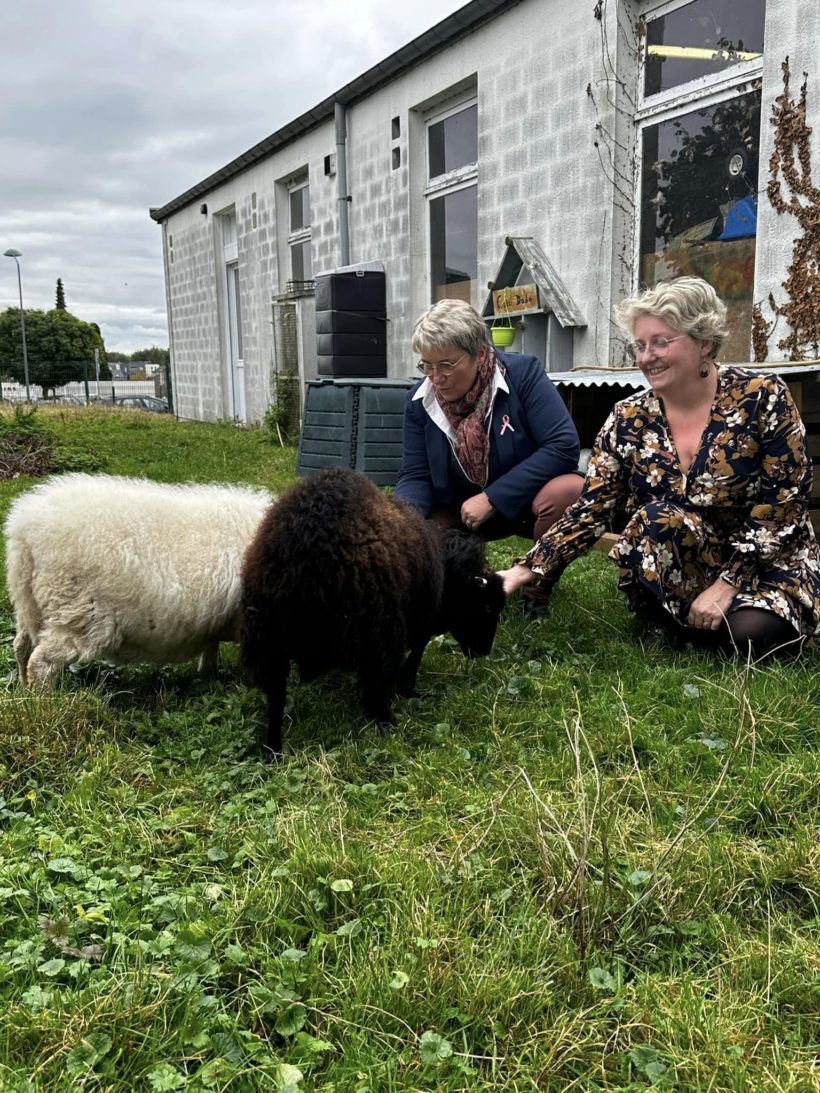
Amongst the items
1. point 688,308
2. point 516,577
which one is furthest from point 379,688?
point 688,308

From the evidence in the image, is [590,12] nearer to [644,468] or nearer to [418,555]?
[644,468]

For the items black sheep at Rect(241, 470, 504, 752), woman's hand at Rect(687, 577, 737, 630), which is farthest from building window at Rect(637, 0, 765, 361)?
black sheep at Rect(241, 470, 504, 752)

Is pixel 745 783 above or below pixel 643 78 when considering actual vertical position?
below

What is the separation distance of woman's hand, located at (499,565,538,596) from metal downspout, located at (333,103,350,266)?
34.4 ft

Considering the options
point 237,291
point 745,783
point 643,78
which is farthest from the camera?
point 237,291

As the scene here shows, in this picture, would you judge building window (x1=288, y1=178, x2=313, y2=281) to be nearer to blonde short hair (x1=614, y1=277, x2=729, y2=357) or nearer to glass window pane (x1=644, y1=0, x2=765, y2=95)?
glass window pane (x1=644, y1=0, x2=765, y2=95)

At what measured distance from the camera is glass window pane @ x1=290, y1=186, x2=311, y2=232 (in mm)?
15539

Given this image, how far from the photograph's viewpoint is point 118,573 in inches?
127

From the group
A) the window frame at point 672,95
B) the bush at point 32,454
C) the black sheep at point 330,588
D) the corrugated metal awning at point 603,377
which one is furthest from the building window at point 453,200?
the black sheep at point 330,588

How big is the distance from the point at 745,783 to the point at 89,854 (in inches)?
74.7

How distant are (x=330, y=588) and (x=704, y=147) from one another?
619 centimetres

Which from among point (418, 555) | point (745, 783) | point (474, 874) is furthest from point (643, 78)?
point (474, 874)

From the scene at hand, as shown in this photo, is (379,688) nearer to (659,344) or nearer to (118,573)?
(118,573)

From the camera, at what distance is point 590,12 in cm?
775
